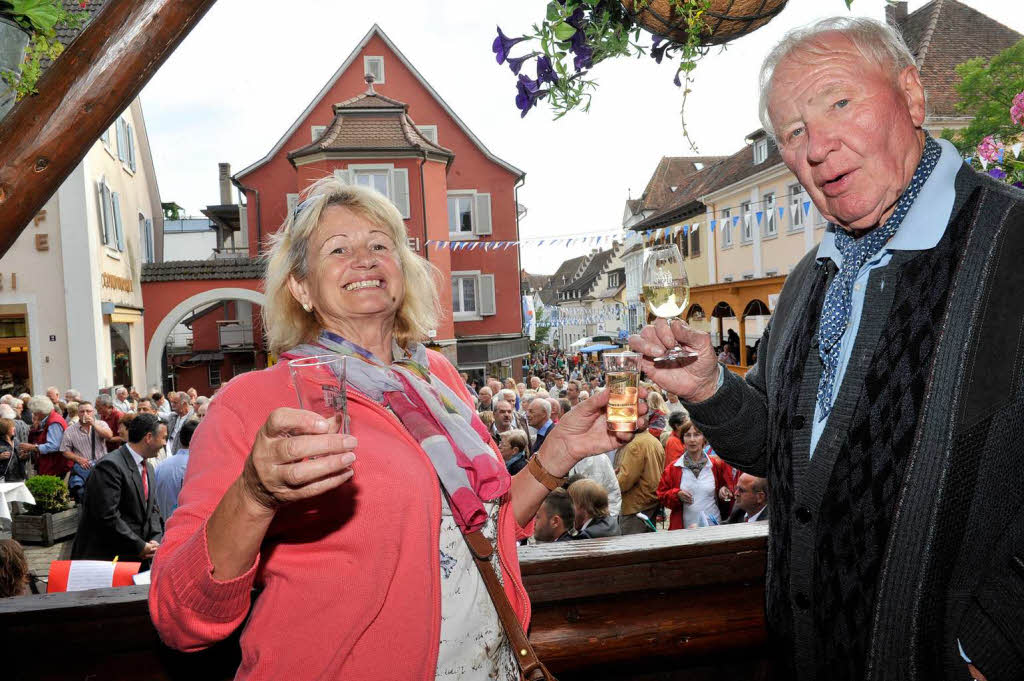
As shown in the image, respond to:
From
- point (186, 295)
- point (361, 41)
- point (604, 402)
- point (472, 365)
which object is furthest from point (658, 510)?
point (361, 41)

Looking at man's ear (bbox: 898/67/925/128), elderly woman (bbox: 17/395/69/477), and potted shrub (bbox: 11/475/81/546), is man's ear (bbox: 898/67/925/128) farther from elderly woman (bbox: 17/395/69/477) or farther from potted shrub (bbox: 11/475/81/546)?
elderly woman (bbox: 17/395/69/477)

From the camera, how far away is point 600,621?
2.33 meters

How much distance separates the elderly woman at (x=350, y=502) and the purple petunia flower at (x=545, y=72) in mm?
678

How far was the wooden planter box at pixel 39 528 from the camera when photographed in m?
8.97

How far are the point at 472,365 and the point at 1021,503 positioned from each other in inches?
1027

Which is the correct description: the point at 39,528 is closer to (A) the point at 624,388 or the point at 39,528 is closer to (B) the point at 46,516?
(B) the point at 46,516

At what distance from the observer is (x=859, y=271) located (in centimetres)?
181

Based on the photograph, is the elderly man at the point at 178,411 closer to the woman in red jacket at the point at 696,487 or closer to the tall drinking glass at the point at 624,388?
the woman in red jacket at the point at 696,487

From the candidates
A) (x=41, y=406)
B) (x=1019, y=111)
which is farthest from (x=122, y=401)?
(x=1019, y=111)

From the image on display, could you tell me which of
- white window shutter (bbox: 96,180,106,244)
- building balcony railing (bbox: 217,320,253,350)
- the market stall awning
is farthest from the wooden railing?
the market stall awning

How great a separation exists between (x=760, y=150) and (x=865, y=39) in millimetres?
26887

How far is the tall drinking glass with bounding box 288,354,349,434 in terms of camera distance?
120 centimetres

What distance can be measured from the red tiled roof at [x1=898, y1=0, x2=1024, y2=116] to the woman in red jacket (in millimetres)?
19808

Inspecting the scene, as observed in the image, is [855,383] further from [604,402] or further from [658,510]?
[658,510]
